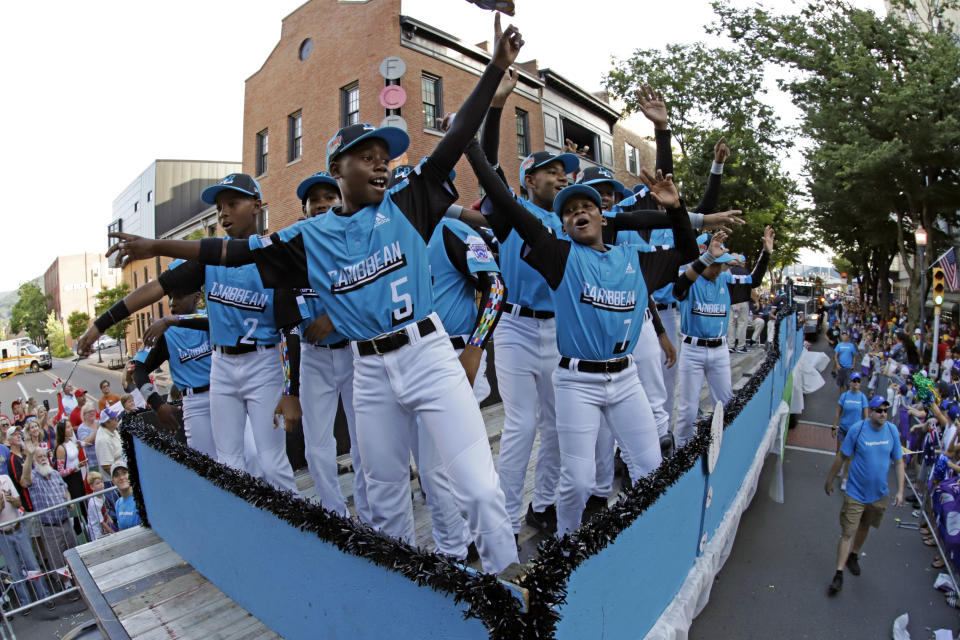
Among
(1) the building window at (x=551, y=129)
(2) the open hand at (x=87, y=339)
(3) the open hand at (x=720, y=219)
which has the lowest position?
(2) the open hand at (x=87, y=339)

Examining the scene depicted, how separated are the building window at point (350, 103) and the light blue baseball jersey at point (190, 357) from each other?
16.4 meters

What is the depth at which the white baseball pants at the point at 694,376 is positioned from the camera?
21.2 feet

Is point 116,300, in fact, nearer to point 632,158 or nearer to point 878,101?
point 632,158

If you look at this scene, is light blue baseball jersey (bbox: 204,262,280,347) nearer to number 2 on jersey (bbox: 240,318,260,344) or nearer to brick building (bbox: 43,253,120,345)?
number 2 on jersey (bbox: 240,318,260,344)

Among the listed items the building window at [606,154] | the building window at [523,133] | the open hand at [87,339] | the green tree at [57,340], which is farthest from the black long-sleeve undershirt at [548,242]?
the green tree at [57,340]

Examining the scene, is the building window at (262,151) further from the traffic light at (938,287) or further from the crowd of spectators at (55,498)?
the traffic light at (938,287)

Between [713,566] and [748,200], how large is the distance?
22895 mm

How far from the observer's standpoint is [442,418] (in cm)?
256

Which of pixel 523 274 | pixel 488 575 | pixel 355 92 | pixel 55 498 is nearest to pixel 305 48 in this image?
pixel 355 92

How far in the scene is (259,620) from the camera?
3.31 metres

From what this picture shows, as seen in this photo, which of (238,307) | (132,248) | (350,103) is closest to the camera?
(132,248)

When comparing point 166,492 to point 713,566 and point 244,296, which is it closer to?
point 244,296

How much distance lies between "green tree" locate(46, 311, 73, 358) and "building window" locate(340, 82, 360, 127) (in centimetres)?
6542

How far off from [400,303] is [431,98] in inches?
752
